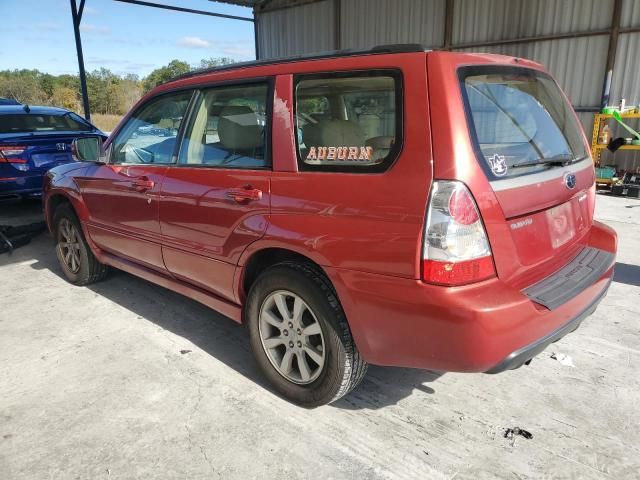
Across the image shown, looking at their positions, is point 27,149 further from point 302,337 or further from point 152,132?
point 302,337

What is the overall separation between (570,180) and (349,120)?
3.82 ft

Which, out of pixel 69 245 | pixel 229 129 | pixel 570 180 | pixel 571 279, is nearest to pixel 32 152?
pixel 69 245

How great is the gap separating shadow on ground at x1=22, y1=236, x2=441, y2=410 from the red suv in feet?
1.02

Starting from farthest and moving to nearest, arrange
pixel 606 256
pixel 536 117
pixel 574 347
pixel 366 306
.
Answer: pixel 574 347
pixel 606 256
pixel 536 117
pixel 366 306

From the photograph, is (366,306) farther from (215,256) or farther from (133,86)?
(133,86)

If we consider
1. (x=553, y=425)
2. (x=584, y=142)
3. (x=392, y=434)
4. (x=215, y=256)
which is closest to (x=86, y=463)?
(x=215, y=256)

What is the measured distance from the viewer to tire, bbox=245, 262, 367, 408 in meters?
2.36

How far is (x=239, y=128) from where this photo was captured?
2828mm

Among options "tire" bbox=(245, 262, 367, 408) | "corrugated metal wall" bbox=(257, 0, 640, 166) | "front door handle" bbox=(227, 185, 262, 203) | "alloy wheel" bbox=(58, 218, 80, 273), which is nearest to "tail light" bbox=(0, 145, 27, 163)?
"alloy wheel" bbox=(58, 218, 80, 273)

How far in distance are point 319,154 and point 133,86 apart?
194 feet

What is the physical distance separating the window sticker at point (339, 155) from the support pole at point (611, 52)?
9830 mm

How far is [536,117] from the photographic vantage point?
2516mm

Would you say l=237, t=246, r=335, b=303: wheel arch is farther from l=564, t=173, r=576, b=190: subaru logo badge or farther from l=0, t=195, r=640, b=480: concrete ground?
l=564, t=173, r=576, b=190: subaru logo badge

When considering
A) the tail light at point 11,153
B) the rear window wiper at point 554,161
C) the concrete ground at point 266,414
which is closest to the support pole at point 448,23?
the tail light at point 11,153
